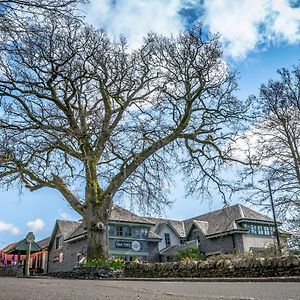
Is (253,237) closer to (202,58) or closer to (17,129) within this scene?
(202,58)

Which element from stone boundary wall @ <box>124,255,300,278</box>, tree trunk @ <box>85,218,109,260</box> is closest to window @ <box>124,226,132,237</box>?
tree trunk @ <box>85,218,109,260</box>

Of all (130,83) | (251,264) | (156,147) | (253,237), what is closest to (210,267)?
(251,264)

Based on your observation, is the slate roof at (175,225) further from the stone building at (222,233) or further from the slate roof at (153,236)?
the slate roof at (153,236)

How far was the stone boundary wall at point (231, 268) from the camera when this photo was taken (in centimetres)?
1077

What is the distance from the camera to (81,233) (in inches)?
1476

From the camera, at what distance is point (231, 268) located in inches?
488

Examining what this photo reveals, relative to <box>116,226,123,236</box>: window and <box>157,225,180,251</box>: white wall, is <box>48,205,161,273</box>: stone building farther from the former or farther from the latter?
<box>157,225,180,251</box>: white wall

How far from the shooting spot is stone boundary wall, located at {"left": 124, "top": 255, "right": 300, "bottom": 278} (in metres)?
10.8

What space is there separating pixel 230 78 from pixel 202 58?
83.7 inches

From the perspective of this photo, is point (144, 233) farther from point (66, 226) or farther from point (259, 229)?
point (259, 229)

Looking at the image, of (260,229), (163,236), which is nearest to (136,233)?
(163,236)

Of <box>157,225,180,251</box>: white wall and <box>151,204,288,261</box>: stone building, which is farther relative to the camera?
<box>157,225,180,251</box>: white wall

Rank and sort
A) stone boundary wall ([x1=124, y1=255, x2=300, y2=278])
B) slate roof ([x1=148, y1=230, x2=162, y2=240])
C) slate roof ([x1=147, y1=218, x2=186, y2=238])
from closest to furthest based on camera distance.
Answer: stone boundary wall ([x1=124, y1=255, x2=300, y2=278]) < slate roof ([x1=148, y1=230, x2=162, y2=240]) < slate roof ([x1=147, y1=218, x2=186, y2=238])

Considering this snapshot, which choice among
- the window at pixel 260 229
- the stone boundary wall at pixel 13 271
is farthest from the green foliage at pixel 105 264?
the window at pixel 260 229
